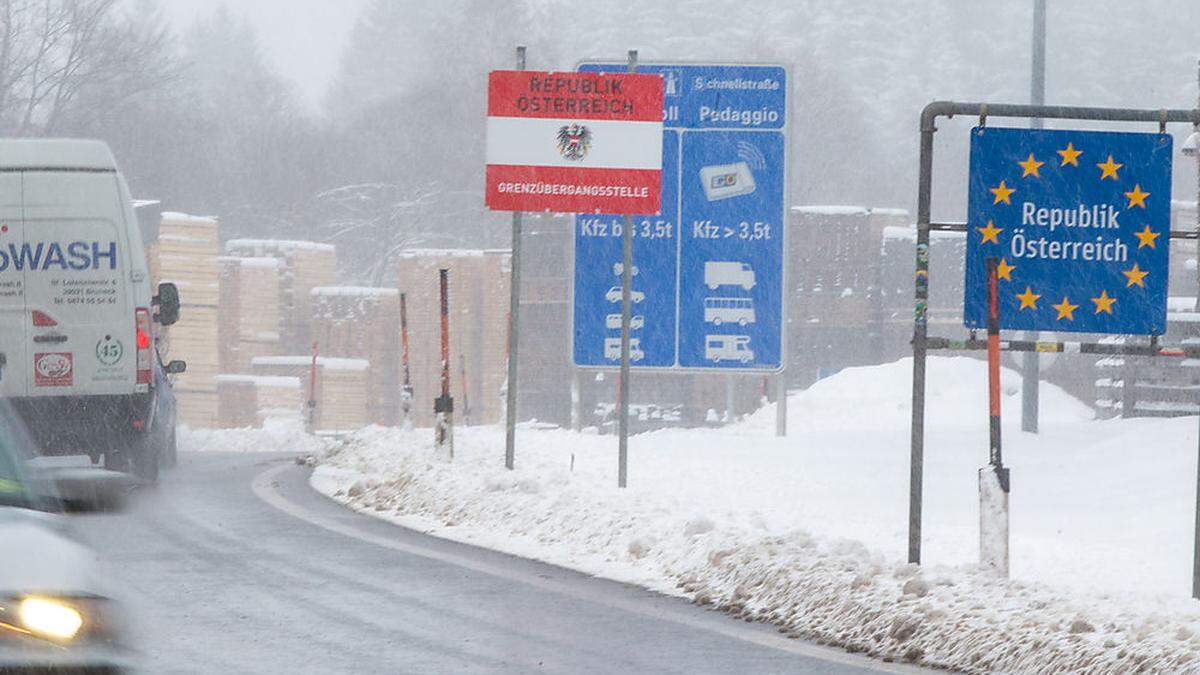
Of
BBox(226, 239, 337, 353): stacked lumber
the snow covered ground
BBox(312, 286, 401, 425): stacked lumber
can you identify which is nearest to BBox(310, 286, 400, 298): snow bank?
BBox(312, 286, 401, 425): stacked lumber

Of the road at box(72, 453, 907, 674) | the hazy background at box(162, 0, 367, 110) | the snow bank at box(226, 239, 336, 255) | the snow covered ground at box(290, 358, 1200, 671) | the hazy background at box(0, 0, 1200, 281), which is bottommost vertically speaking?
the road at box(72, 453, 907, 674)

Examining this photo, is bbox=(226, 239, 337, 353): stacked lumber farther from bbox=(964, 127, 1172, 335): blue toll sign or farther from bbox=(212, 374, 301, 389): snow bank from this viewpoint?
bbox=(964, 127, 1172, 335): blue toll sign

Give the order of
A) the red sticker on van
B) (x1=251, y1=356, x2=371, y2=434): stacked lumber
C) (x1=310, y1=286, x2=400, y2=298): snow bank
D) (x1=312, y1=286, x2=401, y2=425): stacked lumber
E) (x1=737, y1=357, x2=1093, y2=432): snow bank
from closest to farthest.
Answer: the red sticker on van < (x1=737, y1=357, x2=1093, y2=432): snow bank < (x1=251, y1=356, x2=371, y2=434): stacked lumber < (x1=312, y1=286, x2=401, y2=425): stacked lumber < (x1=310, y1=286, x2=400, y2=298): snow bank

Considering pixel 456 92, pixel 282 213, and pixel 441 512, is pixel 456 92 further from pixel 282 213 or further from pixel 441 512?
pixel 441 512

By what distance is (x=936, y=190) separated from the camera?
93812 millimetres

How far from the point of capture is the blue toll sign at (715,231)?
18.4m

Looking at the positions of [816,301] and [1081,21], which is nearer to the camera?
[816,301]

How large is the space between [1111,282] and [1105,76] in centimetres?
9131

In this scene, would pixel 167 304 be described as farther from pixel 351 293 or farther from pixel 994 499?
pixel 351 293

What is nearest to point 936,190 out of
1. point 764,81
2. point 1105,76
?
point 1105,76

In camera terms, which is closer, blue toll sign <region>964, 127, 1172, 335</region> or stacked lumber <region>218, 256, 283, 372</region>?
blue toll sign <region>964, 127, 1172, 335</region>

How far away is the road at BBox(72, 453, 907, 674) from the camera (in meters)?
7.73

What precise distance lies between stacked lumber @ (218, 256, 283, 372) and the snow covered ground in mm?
20943

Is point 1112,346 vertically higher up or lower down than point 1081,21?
lower down
